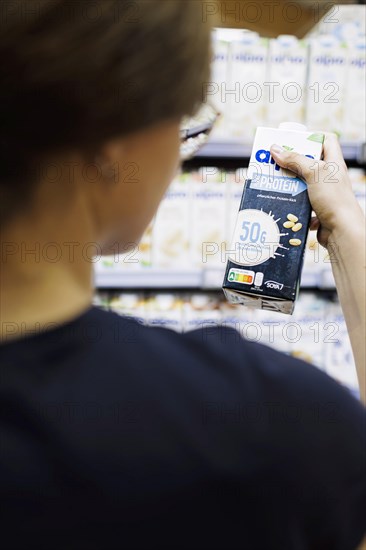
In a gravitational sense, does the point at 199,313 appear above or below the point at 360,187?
below

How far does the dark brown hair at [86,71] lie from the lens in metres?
0.41

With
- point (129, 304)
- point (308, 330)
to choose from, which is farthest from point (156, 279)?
point (308, 330)

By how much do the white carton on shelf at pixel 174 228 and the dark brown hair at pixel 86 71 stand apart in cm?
111

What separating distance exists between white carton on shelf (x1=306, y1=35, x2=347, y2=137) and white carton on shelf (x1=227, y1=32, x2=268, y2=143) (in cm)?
13

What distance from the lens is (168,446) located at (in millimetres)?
433

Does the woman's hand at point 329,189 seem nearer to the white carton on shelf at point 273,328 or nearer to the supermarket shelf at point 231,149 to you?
the supermarket shelf at point 231,149

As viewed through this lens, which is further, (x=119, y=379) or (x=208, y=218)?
(x=208, y=218)

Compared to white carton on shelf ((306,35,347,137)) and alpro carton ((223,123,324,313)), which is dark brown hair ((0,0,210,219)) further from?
white carton on shelf ((306,35,347,137))

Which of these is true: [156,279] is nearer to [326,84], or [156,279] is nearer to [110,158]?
[326,84]

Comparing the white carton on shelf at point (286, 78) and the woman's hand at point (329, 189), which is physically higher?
the white carton on shelf at point (286, 78)

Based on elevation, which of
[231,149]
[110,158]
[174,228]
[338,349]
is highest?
[231,149]

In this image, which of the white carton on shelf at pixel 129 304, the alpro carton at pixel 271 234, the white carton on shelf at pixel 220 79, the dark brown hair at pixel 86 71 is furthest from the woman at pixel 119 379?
the white carton on shelf at pixel 129 304

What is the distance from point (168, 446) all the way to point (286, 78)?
131 centimetres

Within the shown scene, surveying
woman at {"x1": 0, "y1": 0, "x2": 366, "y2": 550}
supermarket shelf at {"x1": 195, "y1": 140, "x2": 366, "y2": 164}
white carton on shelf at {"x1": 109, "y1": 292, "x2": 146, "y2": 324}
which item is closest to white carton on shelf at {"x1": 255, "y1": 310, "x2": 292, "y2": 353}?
white carton on shelf at {"x1": 109, "y1": 292, "x2": 146, "y2": 324}
